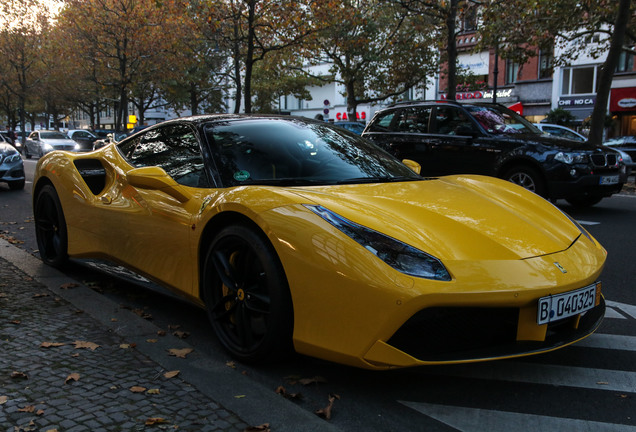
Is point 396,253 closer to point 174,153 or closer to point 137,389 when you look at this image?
point 137,389

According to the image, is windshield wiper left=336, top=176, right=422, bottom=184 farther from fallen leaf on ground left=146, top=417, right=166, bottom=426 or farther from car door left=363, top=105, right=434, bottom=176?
car door left=363, top=105, right=434, bottom=176

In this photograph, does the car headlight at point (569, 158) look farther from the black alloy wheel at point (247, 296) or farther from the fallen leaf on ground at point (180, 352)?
the fallen leaf on ground at point (180, 352)

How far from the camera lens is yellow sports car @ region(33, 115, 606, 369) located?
7.84 feet

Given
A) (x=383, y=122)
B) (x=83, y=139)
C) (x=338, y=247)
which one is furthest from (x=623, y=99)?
(x=338, y=247)

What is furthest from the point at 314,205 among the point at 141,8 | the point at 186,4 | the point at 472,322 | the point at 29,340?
the point at 141,8

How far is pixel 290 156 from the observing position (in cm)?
354

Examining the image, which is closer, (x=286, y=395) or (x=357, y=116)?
(x=286, y=395)

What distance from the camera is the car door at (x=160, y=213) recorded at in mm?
3352

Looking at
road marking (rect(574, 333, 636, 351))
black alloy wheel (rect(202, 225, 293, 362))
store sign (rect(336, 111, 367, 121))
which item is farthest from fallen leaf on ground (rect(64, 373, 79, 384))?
store sign (rect(336, 111, 367, 121))

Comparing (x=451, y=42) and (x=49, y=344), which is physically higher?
(x=451, y=42)

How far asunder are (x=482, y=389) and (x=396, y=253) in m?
0.84

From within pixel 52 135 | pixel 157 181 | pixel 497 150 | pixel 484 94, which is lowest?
pixel 157 181

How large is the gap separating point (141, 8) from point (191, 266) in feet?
95.9

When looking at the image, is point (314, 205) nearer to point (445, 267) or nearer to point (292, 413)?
point (445, 267)
